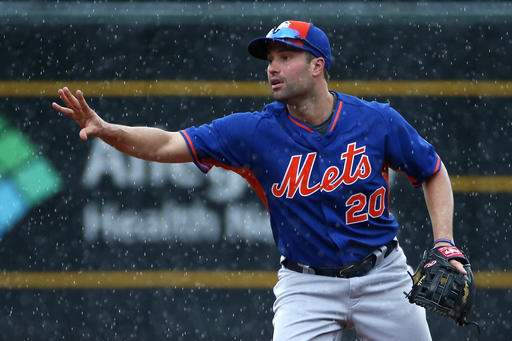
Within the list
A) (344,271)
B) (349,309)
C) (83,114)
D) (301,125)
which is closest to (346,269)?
(344,271)

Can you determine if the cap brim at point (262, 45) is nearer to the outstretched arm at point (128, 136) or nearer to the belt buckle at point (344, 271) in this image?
the outstretched arm at point (128, 136)

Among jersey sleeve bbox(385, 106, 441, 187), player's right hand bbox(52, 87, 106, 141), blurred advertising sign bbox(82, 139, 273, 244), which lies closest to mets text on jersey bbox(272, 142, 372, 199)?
jersey sleeve bbox(385, 106, 441, 187)

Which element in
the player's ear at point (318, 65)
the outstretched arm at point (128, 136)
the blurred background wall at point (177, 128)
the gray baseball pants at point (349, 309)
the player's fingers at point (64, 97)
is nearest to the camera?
the player's fingers at point (64, 97)

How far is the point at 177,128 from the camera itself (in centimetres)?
654

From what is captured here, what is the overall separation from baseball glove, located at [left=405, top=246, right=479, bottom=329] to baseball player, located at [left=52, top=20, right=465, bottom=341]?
0.04 meters

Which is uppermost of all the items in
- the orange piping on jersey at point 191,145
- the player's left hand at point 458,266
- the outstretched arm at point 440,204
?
the orange piping on jersey at point 191,145

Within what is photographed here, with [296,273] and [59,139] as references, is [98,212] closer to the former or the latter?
[59,139]

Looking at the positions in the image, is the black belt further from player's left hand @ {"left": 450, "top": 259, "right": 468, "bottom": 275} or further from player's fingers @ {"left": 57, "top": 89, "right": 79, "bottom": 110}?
player's fingers @ {"left": 57, "top": 89, "right": 79, "bottom": 110}

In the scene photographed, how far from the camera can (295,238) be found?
4.82 m

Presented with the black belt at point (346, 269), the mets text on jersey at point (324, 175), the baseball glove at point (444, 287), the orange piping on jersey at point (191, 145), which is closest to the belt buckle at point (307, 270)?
the black belt at point (346, 269)

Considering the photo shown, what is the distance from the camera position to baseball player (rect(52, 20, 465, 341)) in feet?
15.6

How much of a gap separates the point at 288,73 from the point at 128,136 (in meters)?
0.66

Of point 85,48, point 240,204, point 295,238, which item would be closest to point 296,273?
point 295,238

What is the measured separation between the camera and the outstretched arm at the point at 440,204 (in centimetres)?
477
